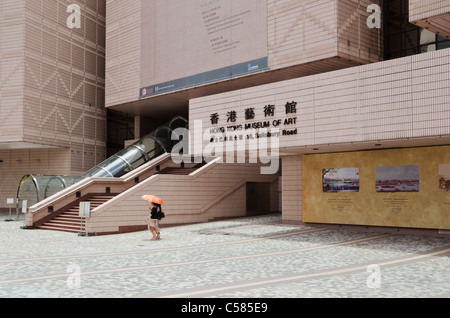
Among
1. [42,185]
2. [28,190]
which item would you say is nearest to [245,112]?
[42,185]

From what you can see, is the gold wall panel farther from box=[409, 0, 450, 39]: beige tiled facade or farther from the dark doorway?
the dark doorway

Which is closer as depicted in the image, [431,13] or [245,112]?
[431,13]

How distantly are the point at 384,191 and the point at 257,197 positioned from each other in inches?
587

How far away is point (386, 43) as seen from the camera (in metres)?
23.5

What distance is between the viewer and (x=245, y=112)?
19.3 metres

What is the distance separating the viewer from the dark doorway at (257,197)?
102ft

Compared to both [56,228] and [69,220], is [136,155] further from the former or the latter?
[56,228]

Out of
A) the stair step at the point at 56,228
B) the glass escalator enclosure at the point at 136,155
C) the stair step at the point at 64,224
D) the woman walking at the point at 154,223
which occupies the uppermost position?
the glass escalator enclosure at the point at 136,155

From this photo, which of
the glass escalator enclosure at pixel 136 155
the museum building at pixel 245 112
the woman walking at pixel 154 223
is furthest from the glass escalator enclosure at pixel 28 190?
the woman walking at pixel 154 223

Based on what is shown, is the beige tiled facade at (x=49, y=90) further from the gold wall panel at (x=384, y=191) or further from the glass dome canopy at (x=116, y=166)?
the gold wall panel at (x=384, y=191)

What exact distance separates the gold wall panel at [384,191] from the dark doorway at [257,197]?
1095cm

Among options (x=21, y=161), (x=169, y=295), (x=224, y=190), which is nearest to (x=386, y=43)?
(x=224, y=190)

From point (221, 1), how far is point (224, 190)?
10.3m
